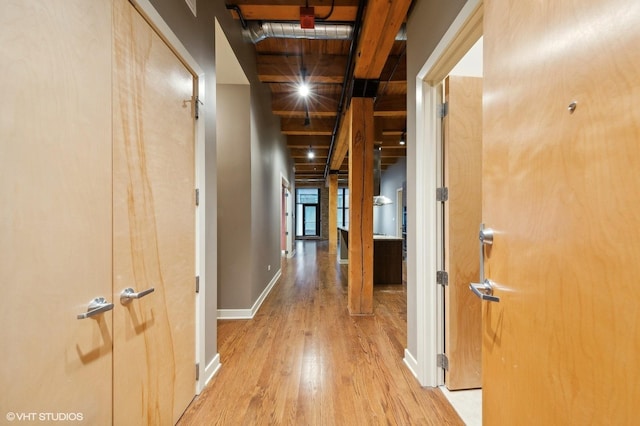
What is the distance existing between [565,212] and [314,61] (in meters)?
3.44

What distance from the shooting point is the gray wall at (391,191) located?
8.44 meters

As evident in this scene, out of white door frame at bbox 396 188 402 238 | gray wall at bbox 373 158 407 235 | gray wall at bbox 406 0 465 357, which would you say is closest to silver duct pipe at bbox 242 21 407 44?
gray wall at bbox 406 0 465 357

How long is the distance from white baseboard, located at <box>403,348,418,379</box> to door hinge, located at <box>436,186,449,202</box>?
1.23 meters

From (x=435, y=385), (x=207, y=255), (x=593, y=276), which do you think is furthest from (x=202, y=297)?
(x=593, y=276)

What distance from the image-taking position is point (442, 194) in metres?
1.79

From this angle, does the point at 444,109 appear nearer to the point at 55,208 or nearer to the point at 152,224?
the point at 152,224

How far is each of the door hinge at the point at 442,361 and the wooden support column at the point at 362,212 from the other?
136cm

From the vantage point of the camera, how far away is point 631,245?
0.53 m

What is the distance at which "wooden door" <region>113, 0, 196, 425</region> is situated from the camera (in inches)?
42.7

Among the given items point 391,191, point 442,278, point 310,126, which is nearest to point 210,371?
point 442,278

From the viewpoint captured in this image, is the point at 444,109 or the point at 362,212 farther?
the point at 362,212

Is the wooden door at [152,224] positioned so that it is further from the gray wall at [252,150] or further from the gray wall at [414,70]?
the gray wall at [414,70]

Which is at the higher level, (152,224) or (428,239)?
(152,224)

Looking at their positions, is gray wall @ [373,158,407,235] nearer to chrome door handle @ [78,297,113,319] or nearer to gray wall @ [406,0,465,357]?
gray wall @ [406,0,465,357]
